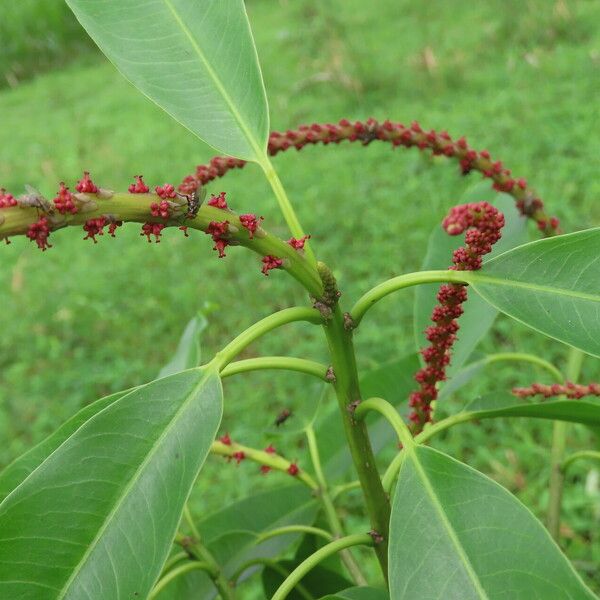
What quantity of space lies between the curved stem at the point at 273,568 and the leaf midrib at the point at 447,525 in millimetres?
313

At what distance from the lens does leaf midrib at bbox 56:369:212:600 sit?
0.46 m

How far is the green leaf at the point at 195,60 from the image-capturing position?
596mm

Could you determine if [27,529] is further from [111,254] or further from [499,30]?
[499,30]

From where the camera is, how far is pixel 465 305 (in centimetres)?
83

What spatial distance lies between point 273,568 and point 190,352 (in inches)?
10.0

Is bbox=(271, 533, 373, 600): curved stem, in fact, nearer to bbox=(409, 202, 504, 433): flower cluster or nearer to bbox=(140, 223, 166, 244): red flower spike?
bbox=(409, 202, 504, 433): flower cluster

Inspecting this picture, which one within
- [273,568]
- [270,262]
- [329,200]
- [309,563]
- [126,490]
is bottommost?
[273,568]

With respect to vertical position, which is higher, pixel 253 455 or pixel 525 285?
pixel 525 285

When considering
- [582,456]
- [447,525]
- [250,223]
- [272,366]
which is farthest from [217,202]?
[582,456]

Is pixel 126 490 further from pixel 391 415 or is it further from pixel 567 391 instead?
pixel 567 391

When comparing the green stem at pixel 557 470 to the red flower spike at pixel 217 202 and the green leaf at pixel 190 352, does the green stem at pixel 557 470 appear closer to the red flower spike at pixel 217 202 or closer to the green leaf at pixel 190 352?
the green leaf at pixel 190 352

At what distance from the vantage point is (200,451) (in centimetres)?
49

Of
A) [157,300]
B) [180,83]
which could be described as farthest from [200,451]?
[157,300]

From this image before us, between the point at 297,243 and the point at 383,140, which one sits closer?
the point at 297,243
